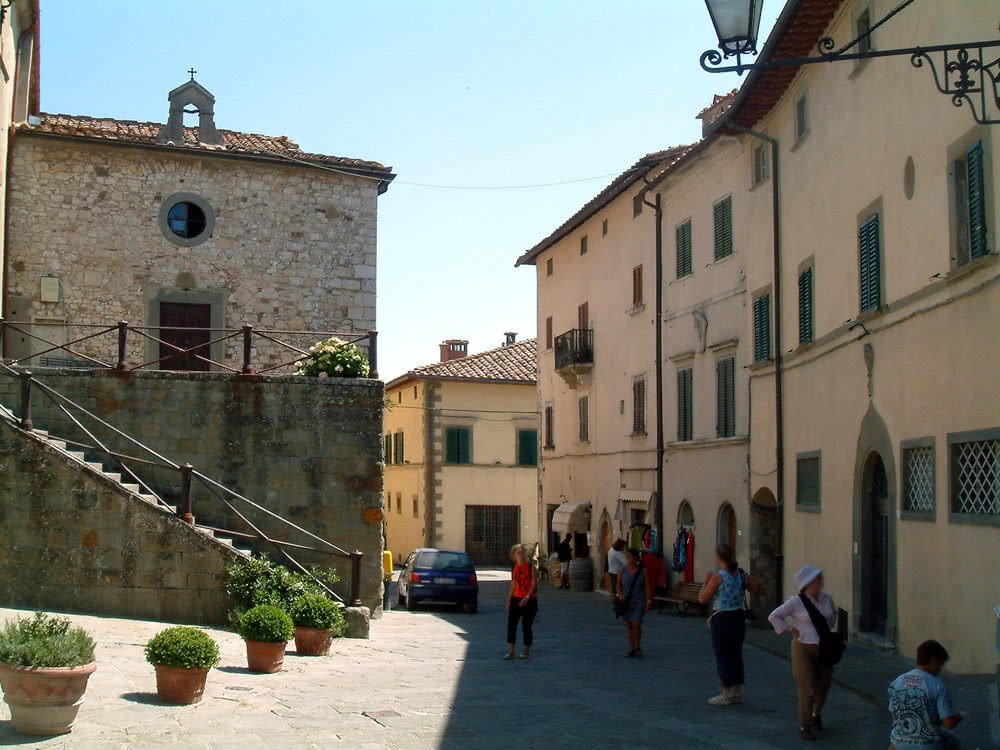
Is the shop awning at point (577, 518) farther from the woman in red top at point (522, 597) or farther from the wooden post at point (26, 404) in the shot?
the wooden post at point (26, 404)

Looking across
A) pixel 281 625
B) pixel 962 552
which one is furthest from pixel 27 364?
pixel 962 552

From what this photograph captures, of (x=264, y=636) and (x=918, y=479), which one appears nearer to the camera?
(x=264, y=636)

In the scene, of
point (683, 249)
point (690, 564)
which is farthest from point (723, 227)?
point (690, 564)

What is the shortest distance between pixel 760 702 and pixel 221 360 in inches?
528

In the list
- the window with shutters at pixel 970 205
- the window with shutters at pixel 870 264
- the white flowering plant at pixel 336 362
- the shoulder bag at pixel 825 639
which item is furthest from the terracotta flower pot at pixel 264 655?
the window with shutters at pixel 870 264

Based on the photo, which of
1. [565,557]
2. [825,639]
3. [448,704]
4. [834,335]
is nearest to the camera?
[825,639]

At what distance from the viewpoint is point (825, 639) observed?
8961 millimetres

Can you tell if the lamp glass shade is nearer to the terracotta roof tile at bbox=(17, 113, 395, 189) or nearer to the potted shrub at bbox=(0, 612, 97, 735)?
the potted shrub at bbox=(0, 612, 97, 735)

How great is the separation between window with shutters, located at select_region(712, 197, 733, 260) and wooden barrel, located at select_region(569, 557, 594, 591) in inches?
459

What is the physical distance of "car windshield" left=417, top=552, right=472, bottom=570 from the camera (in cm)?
2426

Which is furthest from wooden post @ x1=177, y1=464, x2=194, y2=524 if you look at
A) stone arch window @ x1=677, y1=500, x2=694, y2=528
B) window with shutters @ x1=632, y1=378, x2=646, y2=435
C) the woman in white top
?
window with shutters @ x1=632, y1=378, x2=646, y2=435

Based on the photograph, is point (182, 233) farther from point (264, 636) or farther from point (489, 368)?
point (489, 368)

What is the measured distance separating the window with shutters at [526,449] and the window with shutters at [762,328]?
24659mm

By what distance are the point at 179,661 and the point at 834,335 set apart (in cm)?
1040
